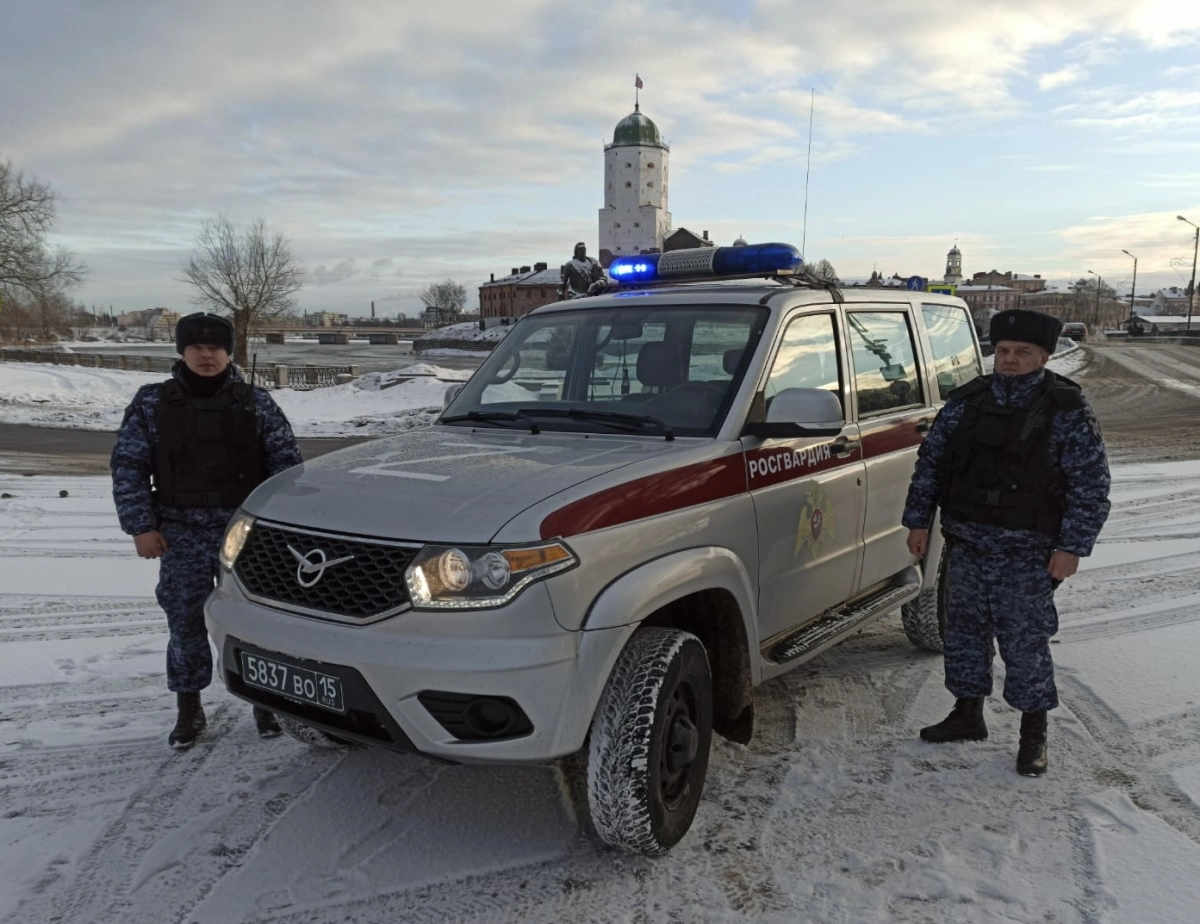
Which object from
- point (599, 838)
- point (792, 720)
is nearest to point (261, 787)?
point (599, 838)

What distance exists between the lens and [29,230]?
120 ft

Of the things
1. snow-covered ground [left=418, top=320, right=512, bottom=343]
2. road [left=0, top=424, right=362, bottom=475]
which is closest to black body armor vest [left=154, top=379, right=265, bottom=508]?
road [left=0, top=424, right=362, bottom=475]

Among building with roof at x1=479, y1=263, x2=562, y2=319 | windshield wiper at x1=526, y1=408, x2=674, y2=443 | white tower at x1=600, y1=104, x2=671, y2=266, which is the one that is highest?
→ white tower at x1=600, y1=104, x2=671, y2=266

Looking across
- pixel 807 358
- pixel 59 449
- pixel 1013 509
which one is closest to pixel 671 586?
pixel 807 358

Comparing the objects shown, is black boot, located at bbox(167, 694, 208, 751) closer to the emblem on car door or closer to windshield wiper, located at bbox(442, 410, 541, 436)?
the emblem on car door

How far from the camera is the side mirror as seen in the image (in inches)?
133

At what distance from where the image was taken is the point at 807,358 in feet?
13.1

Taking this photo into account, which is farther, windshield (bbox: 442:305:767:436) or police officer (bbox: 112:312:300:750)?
police officer (bbox: 112:312:300:750)

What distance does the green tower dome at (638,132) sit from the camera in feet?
361

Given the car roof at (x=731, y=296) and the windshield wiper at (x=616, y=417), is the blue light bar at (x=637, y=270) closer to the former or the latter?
the car roof at (x=731, y=296)

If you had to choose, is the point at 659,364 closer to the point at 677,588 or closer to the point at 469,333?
the point at 677,588

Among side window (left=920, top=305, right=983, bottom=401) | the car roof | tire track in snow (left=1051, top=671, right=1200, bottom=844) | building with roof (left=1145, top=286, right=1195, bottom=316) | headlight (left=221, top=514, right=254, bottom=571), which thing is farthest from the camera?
building with roof (left=1145, top=286, right=1195, bottom=316)

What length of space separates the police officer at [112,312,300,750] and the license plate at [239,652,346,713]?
1083 millimetres

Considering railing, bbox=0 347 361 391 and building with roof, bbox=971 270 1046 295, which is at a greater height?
building with roof, bbox=971 270 1046 295
